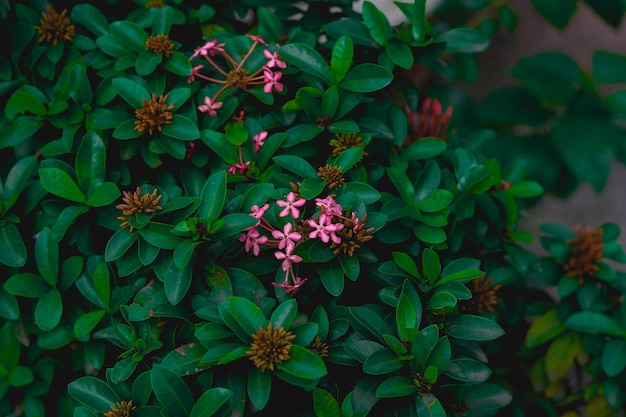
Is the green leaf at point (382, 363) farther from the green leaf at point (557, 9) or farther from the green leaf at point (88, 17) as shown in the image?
the green leaf at point (557, 9)

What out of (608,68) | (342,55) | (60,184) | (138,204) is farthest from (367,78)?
(608,68)

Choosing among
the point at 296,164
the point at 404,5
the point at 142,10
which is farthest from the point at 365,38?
the point at 142,10

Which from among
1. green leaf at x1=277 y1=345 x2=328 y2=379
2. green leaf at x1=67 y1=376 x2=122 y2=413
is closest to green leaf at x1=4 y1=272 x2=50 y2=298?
green leaf at x1=67 y1=376 x2=122 y2=413

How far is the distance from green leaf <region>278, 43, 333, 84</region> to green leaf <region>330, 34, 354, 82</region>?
0.02 metres

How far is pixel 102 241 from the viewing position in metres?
1.37

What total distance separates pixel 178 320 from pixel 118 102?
21.0 inches

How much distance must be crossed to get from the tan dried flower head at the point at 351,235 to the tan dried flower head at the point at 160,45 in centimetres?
56

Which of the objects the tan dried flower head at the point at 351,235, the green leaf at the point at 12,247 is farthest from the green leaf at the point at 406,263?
the green leaf at the point at 12,247

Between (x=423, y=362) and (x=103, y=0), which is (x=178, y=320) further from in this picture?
(x=103, y=0)

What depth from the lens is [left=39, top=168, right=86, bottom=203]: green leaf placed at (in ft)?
4.07

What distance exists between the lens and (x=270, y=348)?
104 centimetres

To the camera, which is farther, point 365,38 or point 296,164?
point 365,38

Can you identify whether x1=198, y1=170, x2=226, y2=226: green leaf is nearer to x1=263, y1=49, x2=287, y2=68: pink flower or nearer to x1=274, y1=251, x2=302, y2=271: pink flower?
x1=274, y1=251, x2=302, y2=271: pink flower

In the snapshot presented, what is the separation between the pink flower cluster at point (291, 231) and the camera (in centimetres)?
111
